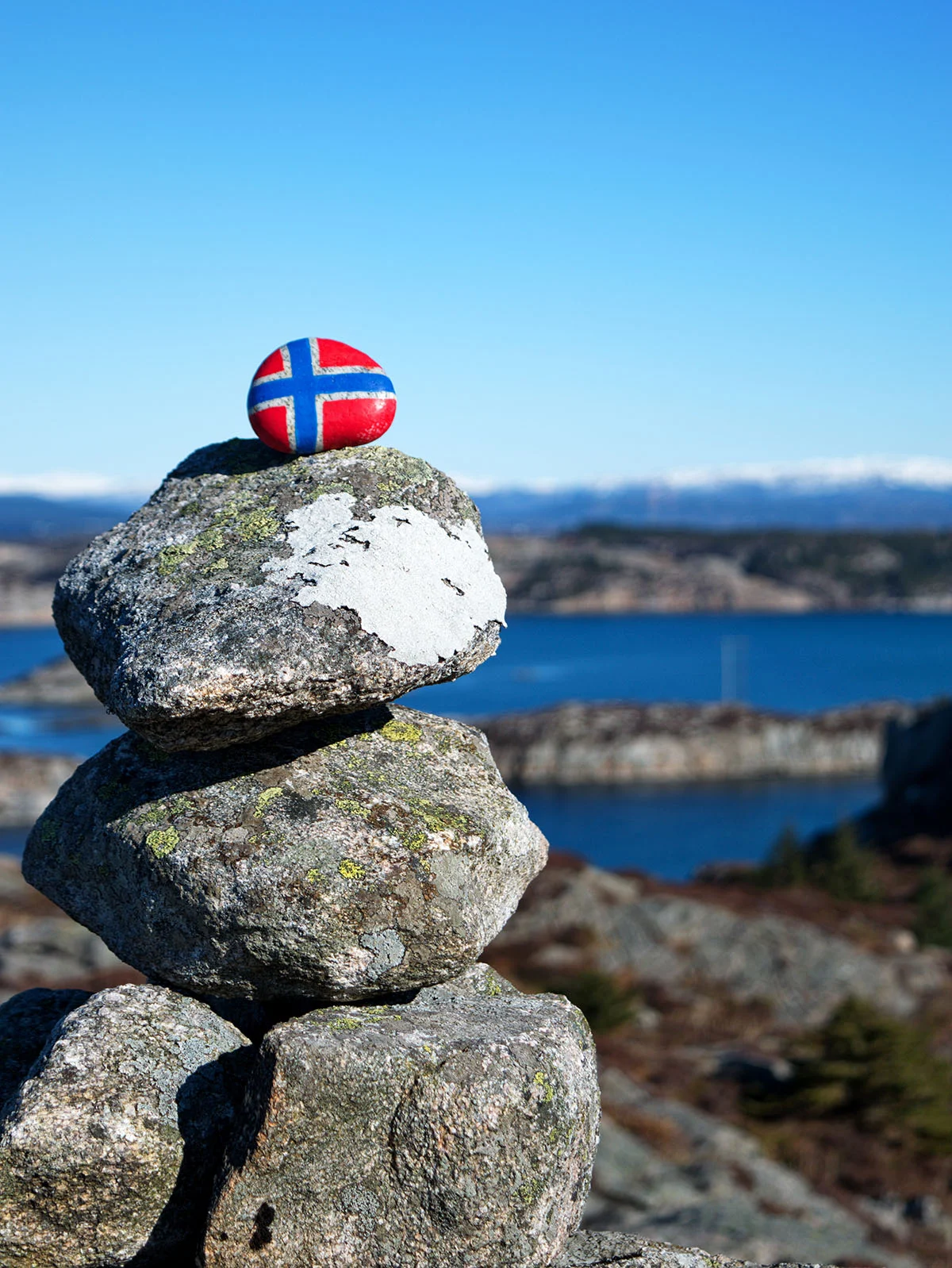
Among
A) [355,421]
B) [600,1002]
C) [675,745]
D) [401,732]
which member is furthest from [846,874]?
[675,745]

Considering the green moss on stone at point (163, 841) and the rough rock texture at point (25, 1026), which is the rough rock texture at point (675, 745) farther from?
the green moss on stone at point (163, 841)

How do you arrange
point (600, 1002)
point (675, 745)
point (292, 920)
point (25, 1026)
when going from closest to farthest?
point (292, 920) < point (25, 1026) < point (600, 1002) < point (675, 745)

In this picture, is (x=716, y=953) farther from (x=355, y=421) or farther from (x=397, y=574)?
(x=397, y=574)

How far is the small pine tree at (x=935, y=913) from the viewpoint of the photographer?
4138 centimetres

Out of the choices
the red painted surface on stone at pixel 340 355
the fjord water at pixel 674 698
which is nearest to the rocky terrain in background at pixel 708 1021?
the red painted surface on stone at pixel 340 355

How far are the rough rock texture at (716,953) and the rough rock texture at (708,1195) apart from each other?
32.2 feet

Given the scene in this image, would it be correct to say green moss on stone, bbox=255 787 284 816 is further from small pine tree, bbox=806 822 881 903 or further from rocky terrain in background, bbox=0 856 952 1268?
small pine tree, bbox=806 822 881 903

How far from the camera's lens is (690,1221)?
14.7m

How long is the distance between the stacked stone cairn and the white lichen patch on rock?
2 centimetres

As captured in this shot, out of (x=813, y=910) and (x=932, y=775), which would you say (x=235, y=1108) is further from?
(x=932, y=775)

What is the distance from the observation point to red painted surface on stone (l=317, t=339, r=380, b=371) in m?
6.41

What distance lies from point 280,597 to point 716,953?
2962cm

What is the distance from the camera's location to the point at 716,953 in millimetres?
32719

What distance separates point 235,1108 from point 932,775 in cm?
7359
